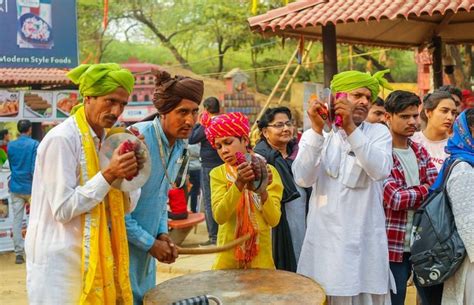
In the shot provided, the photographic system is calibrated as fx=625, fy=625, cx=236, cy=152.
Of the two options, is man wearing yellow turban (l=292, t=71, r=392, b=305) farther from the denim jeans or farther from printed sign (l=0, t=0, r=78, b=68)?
printed sign (l=0, t=0, r=78, b=68)

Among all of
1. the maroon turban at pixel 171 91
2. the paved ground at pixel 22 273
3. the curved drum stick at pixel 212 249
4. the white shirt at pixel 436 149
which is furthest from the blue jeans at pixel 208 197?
the maroon turban at pixel 171 91

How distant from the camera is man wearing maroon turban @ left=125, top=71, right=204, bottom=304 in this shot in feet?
10.2

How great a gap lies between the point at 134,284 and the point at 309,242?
1112 millimetres

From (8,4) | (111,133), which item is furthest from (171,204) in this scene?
(111,133)

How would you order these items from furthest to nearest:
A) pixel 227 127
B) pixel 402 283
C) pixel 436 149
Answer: pixel 436 149 < pixel 402 283 < pixel 227 127

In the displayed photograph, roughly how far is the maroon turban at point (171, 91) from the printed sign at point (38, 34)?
771 cm

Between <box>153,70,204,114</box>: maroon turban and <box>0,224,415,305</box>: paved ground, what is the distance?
3.76m

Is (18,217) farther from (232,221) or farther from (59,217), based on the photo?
(59,217)

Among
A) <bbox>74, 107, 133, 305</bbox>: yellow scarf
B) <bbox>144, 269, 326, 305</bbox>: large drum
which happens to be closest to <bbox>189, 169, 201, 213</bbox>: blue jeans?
<bbox>144, 269, 326, 305</bbox>: large drum

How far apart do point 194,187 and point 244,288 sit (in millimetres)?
8016

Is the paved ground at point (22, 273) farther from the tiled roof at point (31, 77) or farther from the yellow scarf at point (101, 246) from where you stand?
the tiled roof at point (31, 77)

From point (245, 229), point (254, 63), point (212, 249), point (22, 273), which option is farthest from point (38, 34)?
point (254, 63)

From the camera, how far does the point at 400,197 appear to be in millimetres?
3916

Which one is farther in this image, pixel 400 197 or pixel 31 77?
pixel 31 77
